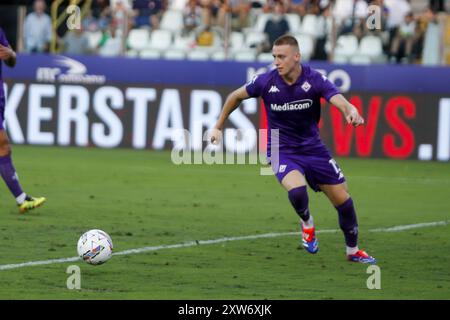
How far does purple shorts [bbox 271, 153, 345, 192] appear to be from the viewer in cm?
1070

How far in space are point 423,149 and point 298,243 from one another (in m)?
10.5

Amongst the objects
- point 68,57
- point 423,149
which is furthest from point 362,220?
point 68,57

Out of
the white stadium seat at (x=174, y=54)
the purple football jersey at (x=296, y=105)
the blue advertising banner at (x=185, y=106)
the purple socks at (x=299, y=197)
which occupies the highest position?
the purple football jersey at (x=296, y=105)

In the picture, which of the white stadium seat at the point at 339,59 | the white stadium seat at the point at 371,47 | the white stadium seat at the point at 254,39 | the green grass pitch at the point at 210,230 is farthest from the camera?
the white stadium seat at the point at 254,39

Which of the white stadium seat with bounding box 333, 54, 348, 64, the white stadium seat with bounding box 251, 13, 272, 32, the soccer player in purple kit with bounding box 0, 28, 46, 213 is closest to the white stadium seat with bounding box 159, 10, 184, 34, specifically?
the white stadium seat with bounding box 251, 13, 272, 32

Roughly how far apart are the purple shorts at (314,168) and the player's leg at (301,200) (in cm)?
7

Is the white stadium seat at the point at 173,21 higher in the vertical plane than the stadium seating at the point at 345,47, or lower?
higher

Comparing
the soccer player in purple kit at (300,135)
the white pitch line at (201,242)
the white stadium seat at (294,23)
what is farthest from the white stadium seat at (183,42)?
the soccer player in purple kit at (300,135)

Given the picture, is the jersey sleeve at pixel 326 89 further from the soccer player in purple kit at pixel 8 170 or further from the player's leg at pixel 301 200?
the soccer player in purple kit at pixel 8 170

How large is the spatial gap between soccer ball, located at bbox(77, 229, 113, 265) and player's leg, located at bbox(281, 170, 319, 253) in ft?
6.04

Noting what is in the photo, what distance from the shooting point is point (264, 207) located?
15.2 metres

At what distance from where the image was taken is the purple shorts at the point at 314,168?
10695 mm

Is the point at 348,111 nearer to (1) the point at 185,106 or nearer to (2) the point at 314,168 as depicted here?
(2) the point at 314,168
